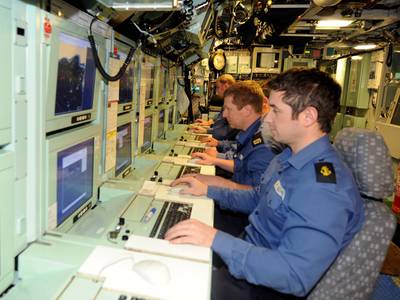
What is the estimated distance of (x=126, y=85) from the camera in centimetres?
214

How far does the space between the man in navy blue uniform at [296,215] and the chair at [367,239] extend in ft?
0.16

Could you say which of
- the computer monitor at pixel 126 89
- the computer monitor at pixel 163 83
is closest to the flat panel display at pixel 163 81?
the computer monitor at pixel 163 83

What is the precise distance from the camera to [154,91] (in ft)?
10.2

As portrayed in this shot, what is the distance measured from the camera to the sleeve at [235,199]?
78.5 inches

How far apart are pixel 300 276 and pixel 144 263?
56 centimetres

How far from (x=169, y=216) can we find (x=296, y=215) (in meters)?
0.70

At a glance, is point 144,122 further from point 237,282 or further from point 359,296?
point 359,296

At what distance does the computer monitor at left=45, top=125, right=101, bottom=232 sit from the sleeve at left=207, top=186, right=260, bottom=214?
71 cm

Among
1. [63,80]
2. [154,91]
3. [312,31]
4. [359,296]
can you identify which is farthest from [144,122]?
[312,31]

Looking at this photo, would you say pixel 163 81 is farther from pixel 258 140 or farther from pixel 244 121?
pixel 258 140

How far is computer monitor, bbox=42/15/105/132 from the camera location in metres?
1.17

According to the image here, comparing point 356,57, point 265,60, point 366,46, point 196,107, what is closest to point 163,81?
point 196,107

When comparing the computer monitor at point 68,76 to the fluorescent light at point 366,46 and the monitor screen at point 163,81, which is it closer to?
the monitor screen at point 163,81

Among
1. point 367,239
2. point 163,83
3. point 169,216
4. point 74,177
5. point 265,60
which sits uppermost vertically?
point 265,60
